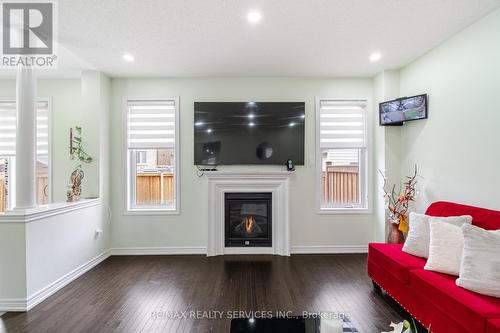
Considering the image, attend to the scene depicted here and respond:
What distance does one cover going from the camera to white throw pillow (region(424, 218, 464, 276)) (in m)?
2.11

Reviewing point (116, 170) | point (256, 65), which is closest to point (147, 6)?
point (256, 65)

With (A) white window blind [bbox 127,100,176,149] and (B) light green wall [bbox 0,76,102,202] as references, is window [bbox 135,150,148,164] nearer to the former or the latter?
(A) white window blind [bbox 127,100,176,149]

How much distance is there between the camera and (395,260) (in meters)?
2.48

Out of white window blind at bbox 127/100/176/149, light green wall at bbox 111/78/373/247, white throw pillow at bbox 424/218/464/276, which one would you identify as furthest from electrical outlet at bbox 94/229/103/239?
white throw pillow at bbox 424/218/464/276

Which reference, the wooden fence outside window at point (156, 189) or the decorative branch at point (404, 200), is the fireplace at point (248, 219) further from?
the decorative branch at point (404, 200)

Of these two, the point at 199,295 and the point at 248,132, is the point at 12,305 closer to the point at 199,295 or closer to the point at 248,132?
the point at 199,295

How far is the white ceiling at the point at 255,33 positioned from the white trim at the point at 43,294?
2.77m

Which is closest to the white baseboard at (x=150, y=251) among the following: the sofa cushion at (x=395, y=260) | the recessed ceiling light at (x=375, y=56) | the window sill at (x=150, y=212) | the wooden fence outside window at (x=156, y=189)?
the window sill at (x=150, y=212)

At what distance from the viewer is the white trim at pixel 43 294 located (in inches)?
99.3

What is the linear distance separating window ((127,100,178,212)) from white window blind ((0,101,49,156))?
1.37 m

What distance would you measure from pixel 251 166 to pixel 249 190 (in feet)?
1.28

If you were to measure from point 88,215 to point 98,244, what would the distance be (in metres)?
0.53

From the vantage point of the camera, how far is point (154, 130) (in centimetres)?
419

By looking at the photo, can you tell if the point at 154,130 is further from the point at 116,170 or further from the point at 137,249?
the point at 137,249
